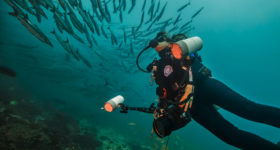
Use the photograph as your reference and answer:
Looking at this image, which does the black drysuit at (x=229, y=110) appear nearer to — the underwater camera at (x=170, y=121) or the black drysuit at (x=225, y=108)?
the black drysuit at (x=225, y=108)

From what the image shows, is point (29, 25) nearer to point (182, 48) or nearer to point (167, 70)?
point (167, 70)

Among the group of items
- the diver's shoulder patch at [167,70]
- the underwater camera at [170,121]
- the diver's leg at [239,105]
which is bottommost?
the underwater camera at [170,121]

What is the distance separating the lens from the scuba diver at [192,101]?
209 cm

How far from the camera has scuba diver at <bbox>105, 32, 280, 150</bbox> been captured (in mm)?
2086

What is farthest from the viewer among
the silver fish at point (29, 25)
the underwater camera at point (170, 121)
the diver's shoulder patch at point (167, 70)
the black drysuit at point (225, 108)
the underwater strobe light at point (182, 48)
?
the silver fish at point (29, 25)

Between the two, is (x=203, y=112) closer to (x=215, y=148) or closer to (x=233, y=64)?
(x=215, y=148)

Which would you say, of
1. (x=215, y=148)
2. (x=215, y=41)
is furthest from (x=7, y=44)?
(x=215, y=148)

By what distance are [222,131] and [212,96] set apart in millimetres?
597

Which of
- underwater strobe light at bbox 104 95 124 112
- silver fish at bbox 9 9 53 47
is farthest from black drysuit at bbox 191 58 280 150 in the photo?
silver fish at bbox 9 9 53 47

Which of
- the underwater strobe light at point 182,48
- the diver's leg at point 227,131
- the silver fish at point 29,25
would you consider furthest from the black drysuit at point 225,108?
the silver fish at point 29,25

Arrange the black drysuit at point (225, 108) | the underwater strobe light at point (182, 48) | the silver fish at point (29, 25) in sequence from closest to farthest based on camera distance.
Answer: the underwater strobe light at point (182, 48) < the black drysuit at point (225, 108) < the silver fish at point (29, 25)

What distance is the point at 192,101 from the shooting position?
243 centimetres

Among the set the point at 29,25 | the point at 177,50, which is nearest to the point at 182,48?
the point at 177,50

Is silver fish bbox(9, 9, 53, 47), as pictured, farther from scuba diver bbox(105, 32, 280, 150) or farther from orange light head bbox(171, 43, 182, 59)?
orange light head bbox(171, 43, 182, 59)
